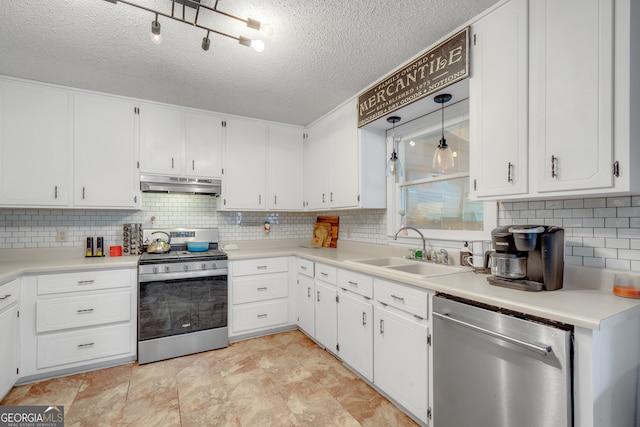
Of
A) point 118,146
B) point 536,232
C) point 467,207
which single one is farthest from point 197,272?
point 536,232

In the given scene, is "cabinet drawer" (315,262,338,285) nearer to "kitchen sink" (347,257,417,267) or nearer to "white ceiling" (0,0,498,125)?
"kitchen sink" (347,257,417,267)

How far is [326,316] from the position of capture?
2.80 meters

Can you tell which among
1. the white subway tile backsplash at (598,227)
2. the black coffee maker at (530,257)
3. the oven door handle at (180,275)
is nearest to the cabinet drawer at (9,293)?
the oven door handle at (180,275)

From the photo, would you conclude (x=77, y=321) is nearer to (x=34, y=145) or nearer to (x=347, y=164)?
(x=34, y=145)

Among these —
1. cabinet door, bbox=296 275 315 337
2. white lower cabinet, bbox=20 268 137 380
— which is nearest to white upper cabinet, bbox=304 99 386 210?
cabinet door, bbox=296 275 315 337

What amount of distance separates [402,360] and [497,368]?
2.20 feet

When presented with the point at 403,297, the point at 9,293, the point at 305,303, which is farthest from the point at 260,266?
the point at 9,293

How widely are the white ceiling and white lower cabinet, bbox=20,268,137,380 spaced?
1635mm

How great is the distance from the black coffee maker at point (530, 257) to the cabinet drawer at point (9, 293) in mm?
3096

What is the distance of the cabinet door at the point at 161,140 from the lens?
3.02 metres

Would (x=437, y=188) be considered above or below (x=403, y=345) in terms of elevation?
above

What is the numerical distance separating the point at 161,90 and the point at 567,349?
331cm

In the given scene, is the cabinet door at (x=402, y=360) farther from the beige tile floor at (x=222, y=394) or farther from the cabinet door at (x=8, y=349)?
the cabinet door at (x=8, y=349)

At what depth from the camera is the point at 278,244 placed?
395cm
